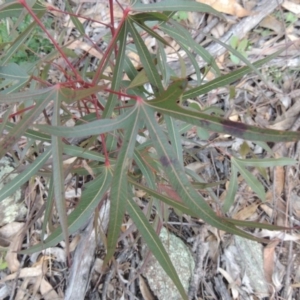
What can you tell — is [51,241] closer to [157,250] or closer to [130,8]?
[157,250]

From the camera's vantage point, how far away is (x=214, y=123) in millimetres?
468

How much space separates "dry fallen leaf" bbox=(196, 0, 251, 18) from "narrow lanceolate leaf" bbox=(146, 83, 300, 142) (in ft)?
3.30

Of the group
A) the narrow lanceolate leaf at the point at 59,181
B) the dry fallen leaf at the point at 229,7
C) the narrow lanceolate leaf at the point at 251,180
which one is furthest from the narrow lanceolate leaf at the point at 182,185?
the dry fallen leaf at the point at 229,7

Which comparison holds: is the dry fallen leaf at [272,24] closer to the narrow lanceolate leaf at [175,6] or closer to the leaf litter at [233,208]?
the leaf litter at [233,208]

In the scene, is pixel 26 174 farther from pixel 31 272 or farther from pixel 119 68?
pixel 31 272

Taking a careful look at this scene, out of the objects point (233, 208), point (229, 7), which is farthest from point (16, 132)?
point (229, 7)

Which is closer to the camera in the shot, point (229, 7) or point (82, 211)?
point (82, 211)

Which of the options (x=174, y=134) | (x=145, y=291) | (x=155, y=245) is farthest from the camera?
(x=145, y=291)

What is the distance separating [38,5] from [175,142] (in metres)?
0.36

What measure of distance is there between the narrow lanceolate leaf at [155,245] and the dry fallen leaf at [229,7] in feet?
3.27

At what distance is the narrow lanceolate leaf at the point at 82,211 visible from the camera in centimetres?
65

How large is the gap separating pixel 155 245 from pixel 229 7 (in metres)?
1.08

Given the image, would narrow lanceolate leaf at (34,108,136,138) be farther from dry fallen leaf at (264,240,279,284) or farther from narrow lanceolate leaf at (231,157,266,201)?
dry fallen leaf at (264,240,279,284)

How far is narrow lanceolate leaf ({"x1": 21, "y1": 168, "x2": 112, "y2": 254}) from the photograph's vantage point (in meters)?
0.65
